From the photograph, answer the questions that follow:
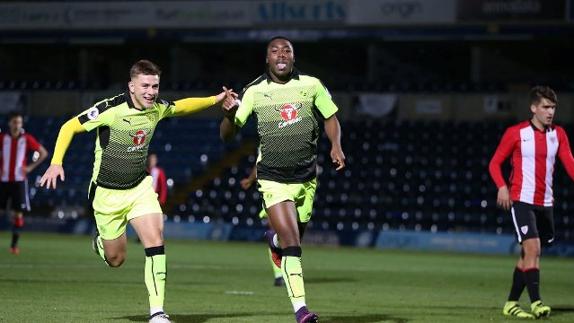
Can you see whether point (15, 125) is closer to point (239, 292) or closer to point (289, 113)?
point (239, 292)

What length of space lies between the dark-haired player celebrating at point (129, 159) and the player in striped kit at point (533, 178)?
3.39 metres

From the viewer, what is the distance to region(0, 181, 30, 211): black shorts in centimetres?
2219

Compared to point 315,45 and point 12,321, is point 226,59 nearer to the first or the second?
point 315,45

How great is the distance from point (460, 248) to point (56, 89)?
16347 millimetres

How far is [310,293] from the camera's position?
586 inches

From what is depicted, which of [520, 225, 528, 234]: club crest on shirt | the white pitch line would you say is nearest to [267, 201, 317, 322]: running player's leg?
[520, 225, 528, 234]: club crest on shirt

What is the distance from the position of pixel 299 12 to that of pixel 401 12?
10.1 feet

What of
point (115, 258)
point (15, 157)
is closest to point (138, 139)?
point (115, 258)

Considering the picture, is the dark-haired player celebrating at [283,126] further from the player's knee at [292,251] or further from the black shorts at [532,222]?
the black shorts at [532,222]

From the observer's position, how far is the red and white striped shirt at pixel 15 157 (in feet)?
72.6

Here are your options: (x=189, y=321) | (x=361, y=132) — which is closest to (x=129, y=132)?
(x=189, y=321)

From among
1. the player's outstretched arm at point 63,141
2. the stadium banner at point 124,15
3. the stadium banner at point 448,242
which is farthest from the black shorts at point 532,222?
the stadium banner at point 124,15

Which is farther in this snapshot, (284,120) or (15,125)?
(15,125)

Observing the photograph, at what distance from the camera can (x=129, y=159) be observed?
1059cm
